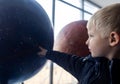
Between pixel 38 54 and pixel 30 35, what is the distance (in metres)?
0.11

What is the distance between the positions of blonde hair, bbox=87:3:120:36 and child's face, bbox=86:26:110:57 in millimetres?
25

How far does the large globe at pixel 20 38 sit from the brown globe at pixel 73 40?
1.33 ft

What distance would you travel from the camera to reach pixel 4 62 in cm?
121

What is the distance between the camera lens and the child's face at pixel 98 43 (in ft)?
3.81

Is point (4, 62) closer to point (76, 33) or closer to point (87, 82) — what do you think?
point (87, 82)

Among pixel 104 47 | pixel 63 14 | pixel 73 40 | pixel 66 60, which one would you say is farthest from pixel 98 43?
pixel 63 14

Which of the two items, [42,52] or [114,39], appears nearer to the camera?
[114,39]

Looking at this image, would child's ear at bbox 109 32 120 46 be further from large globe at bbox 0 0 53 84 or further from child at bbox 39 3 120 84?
large globe at bbox 0 0 53 84

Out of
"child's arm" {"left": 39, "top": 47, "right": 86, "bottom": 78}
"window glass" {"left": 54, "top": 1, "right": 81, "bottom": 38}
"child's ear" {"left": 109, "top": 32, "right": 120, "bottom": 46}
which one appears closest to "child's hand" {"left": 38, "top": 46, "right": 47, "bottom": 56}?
"child's arm" {"left": 39, "top": 47, "right": 86, "bottom": 78}

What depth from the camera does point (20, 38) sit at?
3.97 ft

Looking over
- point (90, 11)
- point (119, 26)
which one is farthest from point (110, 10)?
point (90, 11)

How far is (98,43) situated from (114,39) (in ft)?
0.24

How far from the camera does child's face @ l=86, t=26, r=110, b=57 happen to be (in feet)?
3.81

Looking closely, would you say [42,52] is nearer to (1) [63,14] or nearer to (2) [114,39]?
(2) [114,39]
